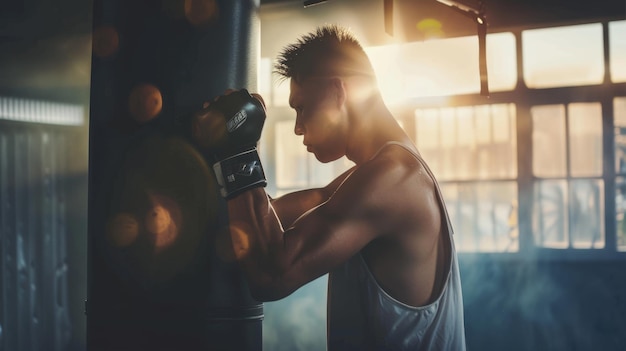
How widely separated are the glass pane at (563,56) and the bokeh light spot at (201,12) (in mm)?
3859

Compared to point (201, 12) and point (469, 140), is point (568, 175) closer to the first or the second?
point (469, 140)

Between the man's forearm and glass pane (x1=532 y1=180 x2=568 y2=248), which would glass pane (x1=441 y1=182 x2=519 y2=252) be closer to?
glass pane (x1=532 y1=180 x2=568 y2=248)

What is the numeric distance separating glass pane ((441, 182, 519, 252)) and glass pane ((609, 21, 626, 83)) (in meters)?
1.05

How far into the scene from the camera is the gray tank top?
141 cm

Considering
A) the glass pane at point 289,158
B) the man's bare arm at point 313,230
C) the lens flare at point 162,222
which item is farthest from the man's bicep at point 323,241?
the glass pane at point 289,158

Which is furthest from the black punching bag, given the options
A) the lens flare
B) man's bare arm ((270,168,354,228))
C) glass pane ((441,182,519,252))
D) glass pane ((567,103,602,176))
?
glass pane ((567,103,602,176))

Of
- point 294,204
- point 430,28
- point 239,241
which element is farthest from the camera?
point 430,28

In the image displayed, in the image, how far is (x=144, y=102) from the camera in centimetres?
123

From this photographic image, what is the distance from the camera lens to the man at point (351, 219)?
128 cm

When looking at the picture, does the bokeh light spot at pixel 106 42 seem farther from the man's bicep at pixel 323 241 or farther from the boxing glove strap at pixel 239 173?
the man's bicep at pixel 323 241

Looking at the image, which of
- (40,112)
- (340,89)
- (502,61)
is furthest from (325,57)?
(40,112)

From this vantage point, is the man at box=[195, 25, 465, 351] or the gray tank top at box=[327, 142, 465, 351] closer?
the man at box=[195, 25, 465, 351]

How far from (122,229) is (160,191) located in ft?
0.38

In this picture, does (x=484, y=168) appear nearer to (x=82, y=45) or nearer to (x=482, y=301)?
(x=482, y=301)
